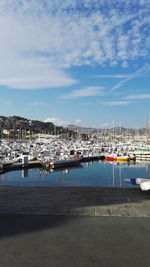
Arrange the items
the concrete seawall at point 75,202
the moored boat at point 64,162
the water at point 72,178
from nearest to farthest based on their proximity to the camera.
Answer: the concrete seawall at point 75,202
the water at point 72,178
the moored boat at point 64,162

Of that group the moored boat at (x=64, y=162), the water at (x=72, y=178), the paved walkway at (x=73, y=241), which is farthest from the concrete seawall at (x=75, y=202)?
the moored boat at (x=64, y=162)

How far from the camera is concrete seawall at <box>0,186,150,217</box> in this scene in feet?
23.6

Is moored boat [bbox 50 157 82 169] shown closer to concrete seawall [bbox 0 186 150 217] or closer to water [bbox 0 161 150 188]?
water [bbox 0 161 150 188]

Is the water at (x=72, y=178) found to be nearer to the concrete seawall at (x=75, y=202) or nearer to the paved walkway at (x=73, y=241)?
the concrete seawall at (x=75, y=202)

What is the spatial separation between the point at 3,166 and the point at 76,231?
97.3ft

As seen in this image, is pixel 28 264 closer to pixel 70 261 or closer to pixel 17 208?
pixel 70 261

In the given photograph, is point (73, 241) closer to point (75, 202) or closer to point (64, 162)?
point (75, 202)

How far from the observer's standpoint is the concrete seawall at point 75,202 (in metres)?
7.20

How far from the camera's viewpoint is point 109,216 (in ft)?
22.1

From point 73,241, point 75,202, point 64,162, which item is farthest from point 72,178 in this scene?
point 73,241

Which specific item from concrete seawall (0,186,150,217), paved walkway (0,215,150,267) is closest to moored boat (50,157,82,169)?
concrete seawall (0,186,150,217)

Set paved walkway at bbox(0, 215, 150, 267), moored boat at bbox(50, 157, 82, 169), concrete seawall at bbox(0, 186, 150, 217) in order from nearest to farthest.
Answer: paved walkway at bbox(0, 215, 150, 267) < concrete seawall at bbox(0, 186, 150, 217) < moored boat at bbox(50, 157, 82, 169)

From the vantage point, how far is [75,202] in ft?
27.7

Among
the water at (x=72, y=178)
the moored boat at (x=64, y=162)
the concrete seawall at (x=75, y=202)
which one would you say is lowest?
the water at (x=72, y=178)
